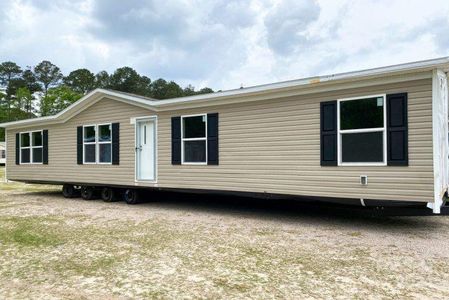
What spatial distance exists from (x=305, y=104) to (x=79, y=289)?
4991 millimetres

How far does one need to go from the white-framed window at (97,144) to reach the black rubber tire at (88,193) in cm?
83

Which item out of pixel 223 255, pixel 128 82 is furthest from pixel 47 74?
pixel 223 255

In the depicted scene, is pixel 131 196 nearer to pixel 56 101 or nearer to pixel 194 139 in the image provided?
pixel 194 139

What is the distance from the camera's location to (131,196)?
9703 millimetres

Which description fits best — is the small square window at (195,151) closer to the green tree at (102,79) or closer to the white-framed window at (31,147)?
the white-framed window at (31,147)

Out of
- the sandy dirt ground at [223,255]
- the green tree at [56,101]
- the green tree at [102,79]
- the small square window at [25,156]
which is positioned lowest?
the sandy dirt ground at [223,255]

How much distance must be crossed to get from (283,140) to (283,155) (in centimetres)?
30

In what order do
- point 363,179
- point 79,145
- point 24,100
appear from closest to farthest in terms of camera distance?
point 363,179 < point 79,145 < point 24,100

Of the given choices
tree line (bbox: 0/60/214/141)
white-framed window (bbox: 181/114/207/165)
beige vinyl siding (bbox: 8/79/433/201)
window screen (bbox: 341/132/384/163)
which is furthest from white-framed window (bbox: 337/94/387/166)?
tree line (bbox: 0/60/214/141)

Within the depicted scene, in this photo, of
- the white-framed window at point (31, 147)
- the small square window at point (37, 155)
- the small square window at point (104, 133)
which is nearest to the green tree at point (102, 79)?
the white-framed window at point (31, 147)

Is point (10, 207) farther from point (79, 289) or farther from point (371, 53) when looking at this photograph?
point (371, 53)

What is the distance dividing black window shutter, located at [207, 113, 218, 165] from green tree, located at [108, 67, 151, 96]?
44101 mm

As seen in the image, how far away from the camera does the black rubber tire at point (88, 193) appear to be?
10.8m

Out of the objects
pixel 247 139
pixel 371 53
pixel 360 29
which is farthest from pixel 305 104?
pixel 371 53
